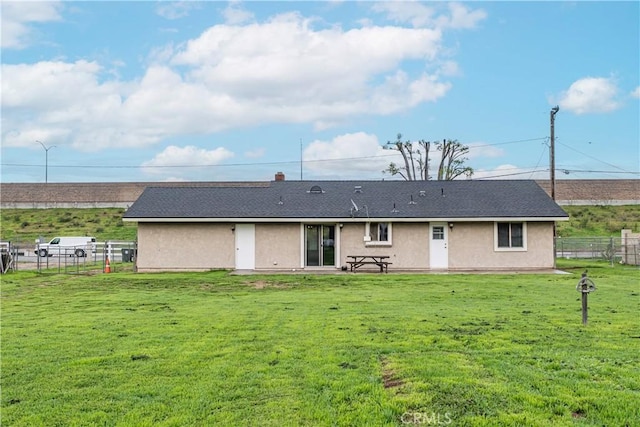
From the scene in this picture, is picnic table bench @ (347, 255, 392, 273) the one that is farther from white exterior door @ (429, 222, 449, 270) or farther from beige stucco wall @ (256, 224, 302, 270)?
beige stucco wall @ (256, 224, 302, 270)

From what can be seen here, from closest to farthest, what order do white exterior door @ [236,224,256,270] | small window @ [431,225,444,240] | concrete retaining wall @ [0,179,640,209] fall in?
white exterior door @ [236,224,256,270] → small window @ [431,225,444,240] → concrete retaining wall @ [0,179,640,209]

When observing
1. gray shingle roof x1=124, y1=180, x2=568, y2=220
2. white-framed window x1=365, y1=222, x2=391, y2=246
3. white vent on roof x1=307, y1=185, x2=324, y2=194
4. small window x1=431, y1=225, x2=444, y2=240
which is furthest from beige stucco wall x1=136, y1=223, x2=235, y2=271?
small window x1=431, y1=225, x2=444, y2=240

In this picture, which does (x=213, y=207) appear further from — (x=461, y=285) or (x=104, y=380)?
(x=104, y=380)

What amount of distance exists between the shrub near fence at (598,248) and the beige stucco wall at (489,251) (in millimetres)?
4699

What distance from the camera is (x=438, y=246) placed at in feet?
73.7

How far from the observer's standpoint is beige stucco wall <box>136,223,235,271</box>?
22375 mm

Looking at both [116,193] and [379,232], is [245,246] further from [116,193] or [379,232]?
[116,193]

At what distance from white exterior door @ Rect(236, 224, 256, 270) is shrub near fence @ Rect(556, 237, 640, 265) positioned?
52.5ft

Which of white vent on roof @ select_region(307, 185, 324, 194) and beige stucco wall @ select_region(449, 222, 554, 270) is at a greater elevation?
white vent on roof @ select_region(307, 185, 324, 194)

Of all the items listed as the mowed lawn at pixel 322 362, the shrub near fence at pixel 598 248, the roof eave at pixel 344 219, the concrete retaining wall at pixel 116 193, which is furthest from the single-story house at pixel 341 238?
the concrete retaining wall at pixel 116 193

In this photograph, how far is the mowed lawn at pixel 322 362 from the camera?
192 inches

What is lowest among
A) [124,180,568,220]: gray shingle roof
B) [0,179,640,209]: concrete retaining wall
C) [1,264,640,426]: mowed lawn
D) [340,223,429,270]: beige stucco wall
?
[1,264,640,426]: mowed lawn

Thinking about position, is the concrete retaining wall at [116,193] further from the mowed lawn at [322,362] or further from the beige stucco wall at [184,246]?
the mowed lawn at [322,362]

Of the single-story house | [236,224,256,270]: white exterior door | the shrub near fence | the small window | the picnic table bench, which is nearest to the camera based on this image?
the picnic table bench
